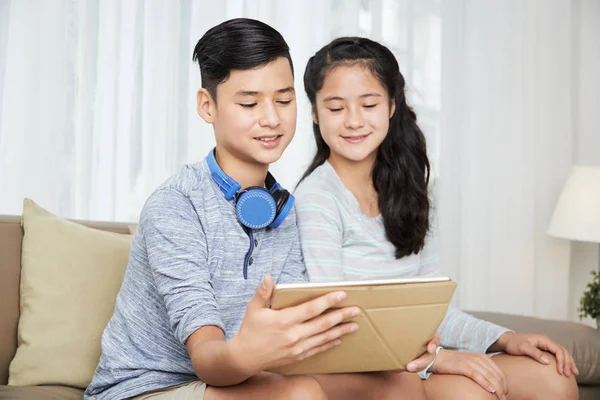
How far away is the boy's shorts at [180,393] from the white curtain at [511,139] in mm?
2405

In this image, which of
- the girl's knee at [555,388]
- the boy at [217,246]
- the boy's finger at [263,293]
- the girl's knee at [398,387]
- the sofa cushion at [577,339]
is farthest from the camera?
the sofa cushion at [577,339]

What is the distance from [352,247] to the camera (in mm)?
1799

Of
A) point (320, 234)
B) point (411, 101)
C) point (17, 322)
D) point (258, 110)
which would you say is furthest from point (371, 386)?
point (411, 101)

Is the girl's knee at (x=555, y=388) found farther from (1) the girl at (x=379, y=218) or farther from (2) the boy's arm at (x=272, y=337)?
(2) the boy's arm at (x=272, y=337)

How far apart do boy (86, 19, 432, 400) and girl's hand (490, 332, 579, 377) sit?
1.37 feet

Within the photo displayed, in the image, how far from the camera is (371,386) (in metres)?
1.48

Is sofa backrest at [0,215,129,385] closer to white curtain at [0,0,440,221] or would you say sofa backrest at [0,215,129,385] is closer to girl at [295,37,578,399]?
girl at [295,37,578,399]

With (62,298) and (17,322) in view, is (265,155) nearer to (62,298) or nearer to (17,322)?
(62,298)

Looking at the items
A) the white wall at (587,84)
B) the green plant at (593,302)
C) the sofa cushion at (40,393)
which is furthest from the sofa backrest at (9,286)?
the white wall at (587,84)

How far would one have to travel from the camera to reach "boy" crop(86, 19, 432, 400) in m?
1.36

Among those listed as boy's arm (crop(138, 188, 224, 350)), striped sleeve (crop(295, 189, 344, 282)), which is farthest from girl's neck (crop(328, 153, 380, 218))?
boy's arm (crop(138, 188, 224, 350))

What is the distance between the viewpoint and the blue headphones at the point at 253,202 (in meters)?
1.53

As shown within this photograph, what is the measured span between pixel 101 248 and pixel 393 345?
915 mm

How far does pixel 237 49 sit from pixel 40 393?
861mm
